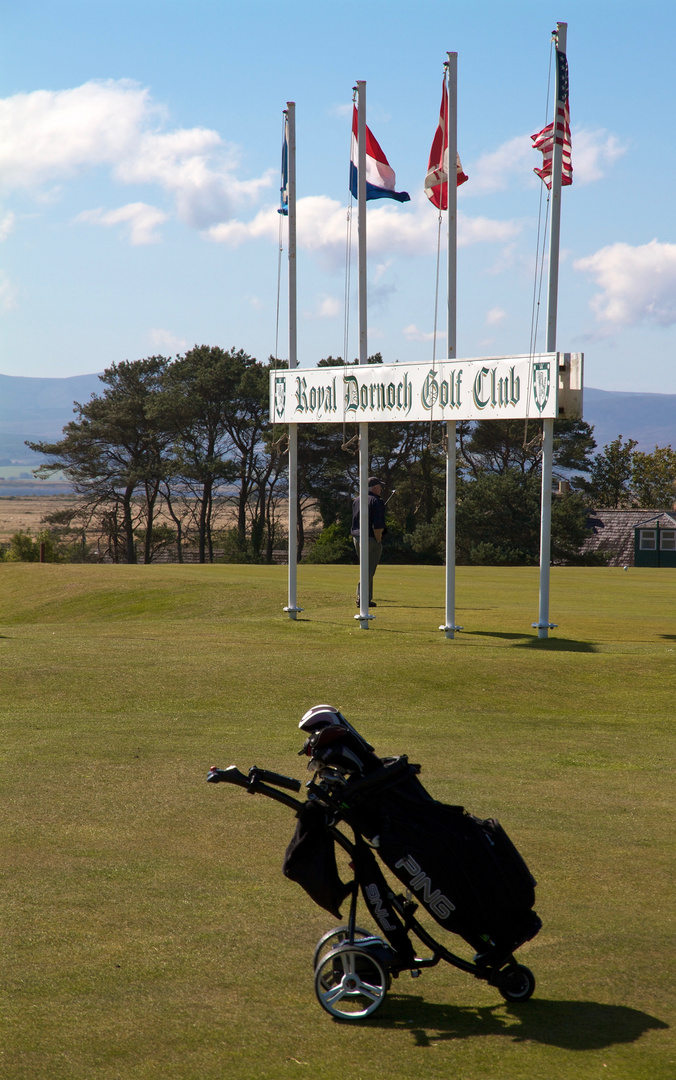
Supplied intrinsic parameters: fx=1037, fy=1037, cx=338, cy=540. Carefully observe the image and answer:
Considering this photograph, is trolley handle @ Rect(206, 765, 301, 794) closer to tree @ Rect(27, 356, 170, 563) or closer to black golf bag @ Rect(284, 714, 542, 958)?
black golf bag @ Rect(284, 714, 542, 958)

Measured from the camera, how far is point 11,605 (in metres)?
25.2

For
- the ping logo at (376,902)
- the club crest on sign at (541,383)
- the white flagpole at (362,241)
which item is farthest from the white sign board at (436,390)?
the ping logo at (376,902)

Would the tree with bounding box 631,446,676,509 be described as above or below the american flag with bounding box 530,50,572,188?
below

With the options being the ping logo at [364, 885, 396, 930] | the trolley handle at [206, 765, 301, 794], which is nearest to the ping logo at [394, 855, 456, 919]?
the ping logo at [364, 885, 396, 930]

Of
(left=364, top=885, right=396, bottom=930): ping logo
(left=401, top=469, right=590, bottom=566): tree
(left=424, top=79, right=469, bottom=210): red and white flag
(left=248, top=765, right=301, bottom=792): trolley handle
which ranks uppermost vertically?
(left=424, top=79, right=469, bottom=210): red and white flag

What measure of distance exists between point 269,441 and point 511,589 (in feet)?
142

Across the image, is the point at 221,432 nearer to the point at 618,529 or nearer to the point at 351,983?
the point at 618,529

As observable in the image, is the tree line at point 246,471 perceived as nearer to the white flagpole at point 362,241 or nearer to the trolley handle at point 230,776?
the white flagpole at point 362,241

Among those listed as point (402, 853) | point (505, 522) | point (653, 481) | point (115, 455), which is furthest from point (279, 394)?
point (653, 481)

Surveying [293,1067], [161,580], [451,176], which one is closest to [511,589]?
[161,580]

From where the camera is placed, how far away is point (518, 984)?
4992 mm

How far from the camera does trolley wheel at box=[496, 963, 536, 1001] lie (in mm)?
4965

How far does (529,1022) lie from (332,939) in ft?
3.23

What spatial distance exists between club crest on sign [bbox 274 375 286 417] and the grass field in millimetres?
4055
